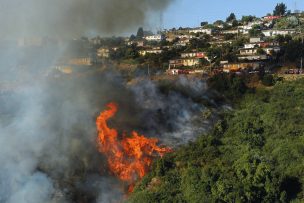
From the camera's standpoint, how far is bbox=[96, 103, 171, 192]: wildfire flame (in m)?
27.5

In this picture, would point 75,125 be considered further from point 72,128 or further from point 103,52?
point 103,52

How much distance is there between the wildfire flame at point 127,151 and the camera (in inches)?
1081

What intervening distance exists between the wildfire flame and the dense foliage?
906mm

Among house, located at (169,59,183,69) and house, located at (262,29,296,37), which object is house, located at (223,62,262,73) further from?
house, located at (262,29,296,37)

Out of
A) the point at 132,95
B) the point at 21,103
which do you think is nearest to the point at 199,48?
the point at 132,95

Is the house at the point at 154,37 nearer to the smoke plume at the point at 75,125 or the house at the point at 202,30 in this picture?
the house at the point at 202,30

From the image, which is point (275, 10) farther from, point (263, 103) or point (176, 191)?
point (176, 191)

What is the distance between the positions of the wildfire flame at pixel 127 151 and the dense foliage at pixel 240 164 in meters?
0.91

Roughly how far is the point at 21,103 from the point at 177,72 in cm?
2268

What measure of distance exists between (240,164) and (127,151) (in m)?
5.76

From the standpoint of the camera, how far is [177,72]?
52906mm

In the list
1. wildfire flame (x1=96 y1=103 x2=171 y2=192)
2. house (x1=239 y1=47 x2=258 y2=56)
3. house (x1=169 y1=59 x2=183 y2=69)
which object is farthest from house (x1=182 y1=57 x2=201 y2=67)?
wildfire flame (x1=96 y1=103 x2=171 y2=192)

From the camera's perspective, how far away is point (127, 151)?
28.5m

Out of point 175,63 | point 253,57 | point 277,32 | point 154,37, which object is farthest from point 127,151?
point 154,37
